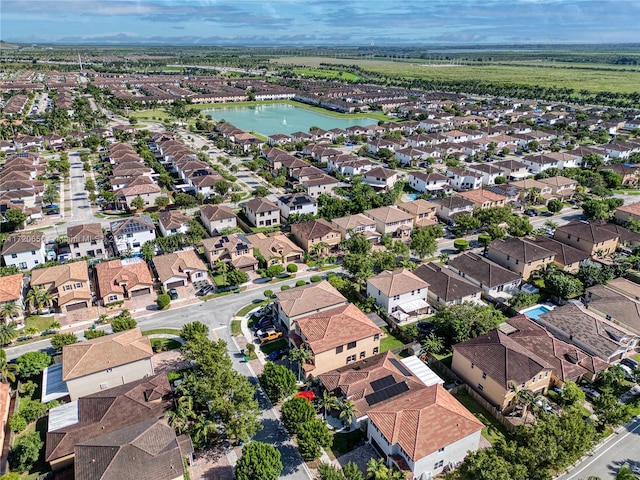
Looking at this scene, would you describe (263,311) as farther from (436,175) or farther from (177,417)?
(436,175)

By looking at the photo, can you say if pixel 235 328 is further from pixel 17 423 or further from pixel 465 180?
pixel 465 180

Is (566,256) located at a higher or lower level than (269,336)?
higher

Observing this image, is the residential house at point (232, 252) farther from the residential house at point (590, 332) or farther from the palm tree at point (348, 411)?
the residential house at point (590, 332)

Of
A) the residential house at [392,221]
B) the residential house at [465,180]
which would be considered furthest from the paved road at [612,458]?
the residential house at [465,180]

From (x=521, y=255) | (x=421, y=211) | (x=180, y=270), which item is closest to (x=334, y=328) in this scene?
(x=180, y=270)

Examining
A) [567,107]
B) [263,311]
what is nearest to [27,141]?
[263,311]

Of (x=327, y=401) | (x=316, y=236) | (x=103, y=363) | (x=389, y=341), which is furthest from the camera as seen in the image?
(x=316, y=236)

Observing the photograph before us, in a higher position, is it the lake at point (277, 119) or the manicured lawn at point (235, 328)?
the lake at point (277, 119)
